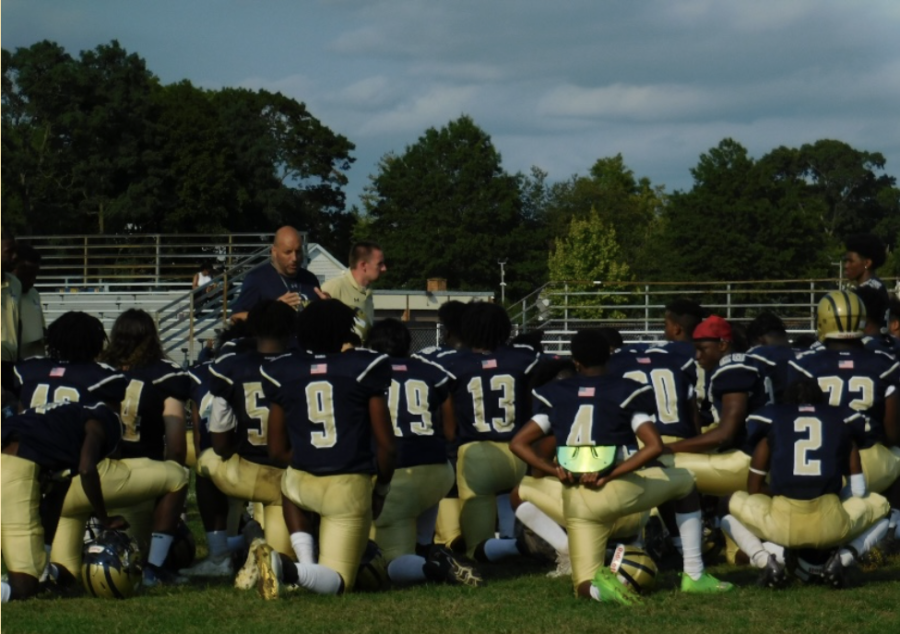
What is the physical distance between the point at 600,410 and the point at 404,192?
8160 cm

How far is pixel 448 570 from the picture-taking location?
30.2ft

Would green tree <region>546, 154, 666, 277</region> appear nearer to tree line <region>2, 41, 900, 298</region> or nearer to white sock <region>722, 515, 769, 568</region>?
tree line <region>2, 41, 900, 298</region>

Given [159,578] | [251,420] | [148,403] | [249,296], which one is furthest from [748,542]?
[249,296]

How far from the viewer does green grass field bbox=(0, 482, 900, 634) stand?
7.60 meters

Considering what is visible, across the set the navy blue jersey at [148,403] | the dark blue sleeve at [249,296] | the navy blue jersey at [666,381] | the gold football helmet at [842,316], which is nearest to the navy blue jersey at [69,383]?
the navy blue jersey at [148,403]

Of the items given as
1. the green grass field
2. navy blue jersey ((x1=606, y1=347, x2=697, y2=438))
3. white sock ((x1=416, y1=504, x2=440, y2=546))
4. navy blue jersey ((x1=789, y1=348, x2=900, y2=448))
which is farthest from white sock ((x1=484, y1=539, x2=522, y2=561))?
navy blue jersey ((x1=789, y1=348, x2=900, y2=448))

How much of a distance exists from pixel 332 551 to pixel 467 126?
3254 inches

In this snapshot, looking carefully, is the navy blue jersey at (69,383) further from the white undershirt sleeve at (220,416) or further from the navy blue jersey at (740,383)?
the navy blue jersey at (740,383)

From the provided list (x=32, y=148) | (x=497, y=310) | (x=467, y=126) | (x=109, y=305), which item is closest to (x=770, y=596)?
(x=497, y=310)

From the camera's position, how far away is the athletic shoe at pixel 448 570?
9.15 m

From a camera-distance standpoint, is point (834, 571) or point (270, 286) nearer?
point (834, 571)

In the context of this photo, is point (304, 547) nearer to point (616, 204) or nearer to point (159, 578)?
point (159, 578)

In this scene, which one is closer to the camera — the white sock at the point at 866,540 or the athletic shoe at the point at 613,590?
the athletic shoe at the point at 613,590

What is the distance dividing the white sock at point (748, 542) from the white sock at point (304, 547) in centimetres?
261
